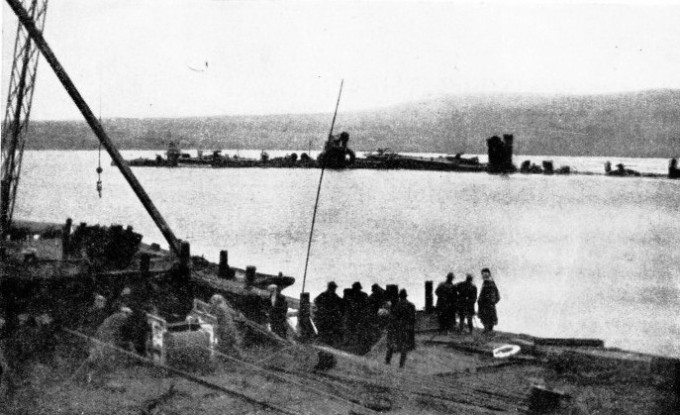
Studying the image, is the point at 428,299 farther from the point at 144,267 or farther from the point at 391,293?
the point at 144,267

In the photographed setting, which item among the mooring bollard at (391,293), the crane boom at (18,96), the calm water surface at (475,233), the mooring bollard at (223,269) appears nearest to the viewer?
the mooring bollard at (391,293)

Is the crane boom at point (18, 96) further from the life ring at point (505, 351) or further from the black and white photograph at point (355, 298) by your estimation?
the life ring at point (505, 351)

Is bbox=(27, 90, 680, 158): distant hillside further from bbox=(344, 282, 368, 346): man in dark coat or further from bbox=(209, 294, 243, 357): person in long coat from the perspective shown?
bbox=(209, 294, 243, 357): person in long coat

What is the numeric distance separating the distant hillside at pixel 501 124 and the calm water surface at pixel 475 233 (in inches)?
110

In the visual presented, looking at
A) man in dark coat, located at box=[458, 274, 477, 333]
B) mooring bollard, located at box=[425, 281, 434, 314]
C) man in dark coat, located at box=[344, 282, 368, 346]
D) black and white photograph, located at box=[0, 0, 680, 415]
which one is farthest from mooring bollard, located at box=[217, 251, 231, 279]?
man in dark coat, located at box=[458, 274, 477, 333]

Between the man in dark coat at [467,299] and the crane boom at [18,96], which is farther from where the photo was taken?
the crane boom at [18,96]

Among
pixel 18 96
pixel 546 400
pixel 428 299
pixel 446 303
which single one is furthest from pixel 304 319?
pixel 18 96

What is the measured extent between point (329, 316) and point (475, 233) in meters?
26.0

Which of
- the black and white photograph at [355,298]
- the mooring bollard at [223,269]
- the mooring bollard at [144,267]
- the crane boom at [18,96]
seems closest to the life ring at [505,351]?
the black and white photograph at [355,298]

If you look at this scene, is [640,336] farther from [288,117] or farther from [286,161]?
[286,161]

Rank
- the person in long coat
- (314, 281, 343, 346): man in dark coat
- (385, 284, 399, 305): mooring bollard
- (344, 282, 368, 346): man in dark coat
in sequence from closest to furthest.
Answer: the person in long coat < (314, 281, 343, 346): man in dark coat < (344, 282, 368, 346): man in dark coat < (385, 284, 399, 305): mooring bollard

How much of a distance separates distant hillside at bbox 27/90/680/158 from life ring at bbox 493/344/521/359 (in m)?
5.22

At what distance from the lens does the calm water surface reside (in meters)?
20.8

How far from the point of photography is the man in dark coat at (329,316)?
10.1 metres
